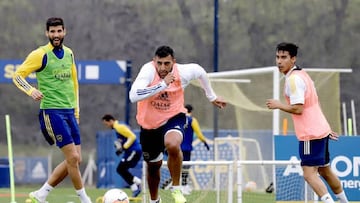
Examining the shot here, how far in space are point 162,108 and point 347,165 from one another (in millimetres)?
4229

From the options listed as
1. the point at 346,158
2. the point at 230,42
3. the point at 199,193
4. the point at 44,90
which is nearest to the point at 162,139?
the point at 44,90

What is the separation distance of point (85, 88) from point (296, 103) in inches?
1115

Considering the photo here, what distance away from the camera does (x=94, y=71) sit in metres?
29.2

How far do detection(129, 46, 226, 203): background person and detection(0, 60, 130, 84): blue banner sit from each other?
1569 cm

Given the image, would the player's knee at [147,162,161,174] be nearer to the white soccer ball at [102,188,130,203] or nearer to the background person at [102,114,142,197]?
the white soccer ball at [102,188,130,203]

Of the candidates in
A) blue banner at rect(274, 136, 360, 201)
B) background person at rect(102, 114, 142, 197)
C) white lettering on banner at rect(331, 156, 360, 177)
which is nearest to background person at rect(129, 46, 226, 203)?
blue banner at rect(274, 136, 360, 201)

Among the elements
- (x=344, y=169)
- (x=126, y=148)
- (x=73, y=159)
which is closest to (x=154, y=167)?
(x=73, y=159)

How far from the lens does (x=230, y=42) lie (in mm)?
37875

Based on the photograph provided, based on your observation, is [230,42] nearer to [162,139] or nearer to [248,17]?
[248,17]

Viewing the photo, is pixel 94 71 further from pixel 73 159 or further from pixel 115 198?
pixel 115 198

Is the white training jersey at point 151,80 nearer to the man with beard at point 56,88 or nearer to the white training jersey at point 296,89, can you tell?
the man with beard at point 56,88

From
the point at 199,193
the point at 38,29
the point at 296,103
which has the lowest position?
the point at 199,193

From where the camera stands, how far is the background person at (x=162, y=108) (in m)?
12.3

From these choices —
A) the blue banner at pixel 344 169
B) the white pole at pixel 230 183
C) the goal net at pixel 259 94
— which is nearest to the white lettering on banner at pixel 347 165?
the blue banner at pixel 344 169
